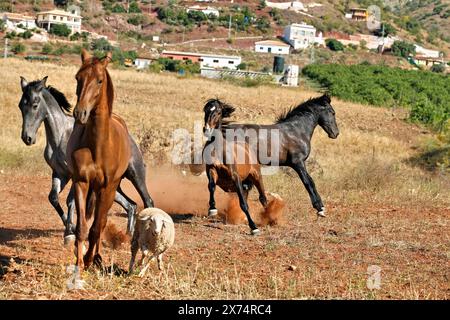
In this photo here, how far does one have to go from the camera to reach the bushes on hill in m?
52.1

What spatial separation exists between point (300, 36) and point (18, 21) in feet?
138

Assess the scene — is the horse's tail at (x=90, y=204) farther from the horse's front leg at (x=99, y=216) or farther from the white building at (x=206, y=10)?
the white building at (x=206, y=10)

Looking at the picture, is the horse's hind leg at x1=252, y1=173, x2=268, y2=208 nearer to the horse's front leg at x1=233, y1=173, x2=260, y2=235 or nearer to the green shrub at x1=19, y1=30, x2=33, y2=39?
the horse's front leg at x1=233, y1=173, x2=260, y2=235

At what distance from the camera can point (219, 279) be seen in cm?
696

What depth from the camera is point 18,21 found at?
312 feet

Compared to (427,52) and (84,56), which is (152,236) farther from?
(427,52)

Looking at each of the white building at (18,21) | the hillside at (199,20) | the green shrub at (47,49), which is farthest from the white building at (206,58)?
the white building at (18,21)

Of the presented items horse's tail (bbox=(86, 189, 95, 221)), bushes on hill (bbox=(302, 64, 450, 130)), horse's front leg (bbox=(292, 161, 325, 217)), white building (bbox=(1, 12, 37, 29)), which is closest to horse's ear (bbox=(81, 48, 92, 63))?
horse's tail (bbox=(86, 189, 95, 221))

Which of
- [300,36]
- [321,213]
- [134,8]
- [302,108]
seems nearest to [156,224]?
[321,213]

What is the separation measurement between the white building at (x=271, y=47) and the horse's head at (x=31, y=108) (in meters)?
92.9

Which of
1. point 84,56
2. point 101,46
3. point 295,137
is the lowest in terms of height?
point 101,46

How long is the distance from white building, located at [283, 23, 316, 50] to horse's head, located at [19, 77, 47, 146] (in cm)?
10238

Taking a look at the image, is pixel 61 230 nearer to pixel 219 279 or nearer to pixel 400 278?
pixel 219 279
